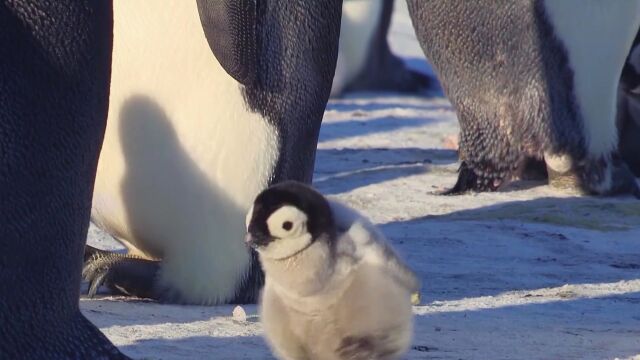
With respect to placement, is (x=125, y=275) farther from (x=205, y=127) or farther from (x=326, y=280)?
(x=326, y=280)

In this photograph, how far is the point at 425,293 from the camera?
3980mm

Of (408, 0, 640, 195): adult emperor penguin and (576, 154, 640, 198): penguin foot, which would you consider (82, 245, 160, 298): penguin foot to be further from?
(576, 154, 640, 198): penguin foot

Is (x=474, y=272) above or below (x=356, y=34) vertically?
above

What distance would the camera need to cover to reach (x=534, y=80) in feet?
18.2

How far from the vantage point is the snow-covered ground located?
328 cm

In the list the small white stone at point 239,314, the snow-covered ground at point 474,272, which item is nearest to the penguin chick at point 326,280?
the snow-covered ground at point 474,272

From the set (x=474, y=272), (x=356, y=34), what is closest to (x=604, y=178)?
(x=474, y=272)

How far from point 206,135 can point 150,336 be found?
0.62 m

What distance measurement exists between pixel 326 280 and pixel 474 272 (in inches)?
59.7

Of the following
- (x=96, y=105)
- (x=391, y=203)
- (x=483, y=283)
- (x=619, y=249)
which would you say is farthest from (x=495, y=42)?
(x=96, y=105)

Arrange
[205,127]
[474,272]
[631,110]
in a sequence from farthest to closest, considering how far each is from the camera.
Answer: [631,110] < [474,272] < [205,127]

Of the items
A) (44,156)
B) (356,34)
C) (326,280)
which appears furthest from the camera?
(356,34)

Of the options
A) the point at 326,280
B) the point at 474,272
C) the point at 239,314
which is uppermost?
the point at 326,280

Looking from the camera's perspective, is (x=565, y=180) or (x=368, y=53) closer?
(x=565, y=180)
